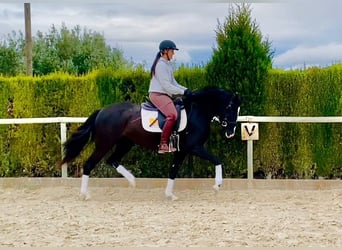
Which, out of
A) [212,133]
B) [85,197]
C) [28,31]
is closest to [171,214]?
[85,197]

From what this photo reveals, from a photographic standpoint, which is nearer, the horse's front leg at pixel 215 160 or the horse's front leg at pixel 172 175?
the horse's front leg at pixel 215 160

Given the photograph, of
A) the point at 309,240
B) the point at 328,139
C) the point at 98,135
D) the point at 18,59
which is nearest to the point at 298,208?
the point at 309,240

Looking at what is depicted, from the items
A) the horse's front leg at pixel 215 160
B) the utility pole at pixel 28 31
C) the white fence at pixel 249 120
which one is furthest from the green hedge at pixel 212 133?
the utility pole at pixel 28 31

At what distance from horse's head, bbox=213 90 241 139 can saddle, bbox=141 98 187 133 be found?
52cm

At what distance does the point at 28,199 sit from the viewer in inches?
301

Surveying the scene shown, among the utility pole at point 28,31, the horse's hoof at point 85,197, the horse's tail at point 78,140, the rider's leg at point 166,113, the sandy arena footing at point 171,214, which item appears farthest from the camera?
the utility pole at point 28,31

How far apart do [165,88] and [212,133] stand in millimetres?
1654

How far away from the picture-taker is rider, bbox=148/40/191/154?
711cm

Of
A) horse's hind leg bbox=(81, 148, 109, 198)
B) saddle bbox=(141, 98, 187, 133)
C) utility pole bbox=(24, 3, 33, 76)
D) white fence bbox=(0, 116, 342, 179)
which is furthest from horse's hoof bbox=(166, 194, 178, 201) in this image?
utility pole bbox=(24, 3, 33, 76)

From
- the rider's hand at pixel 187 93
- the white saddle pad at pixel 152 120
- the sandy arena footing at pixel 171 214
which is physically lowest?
the sandy arena footing at pixel 171 214

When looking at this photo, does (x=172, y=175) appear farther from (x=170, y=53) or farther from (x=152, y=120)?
(x=170, y=53)

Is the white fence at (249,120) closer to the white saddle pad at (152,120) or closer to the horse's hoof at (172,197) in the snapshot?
the white saddle pad at (152,120)

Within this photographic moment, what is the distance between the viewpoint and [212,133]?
8.48 m

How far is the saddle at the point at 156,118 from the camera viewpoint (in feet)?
23.7
